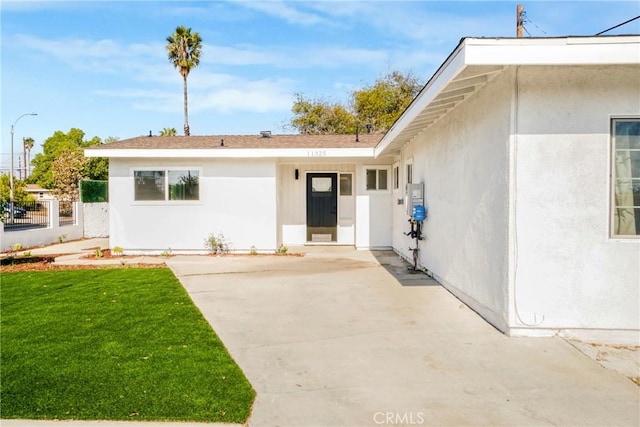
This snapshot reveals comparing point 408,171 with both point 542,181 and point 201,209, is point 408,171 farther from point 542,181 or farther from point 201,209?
point 542,181

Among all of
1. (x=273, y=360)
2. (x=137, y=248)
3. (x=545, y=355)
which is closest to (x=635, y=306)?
(x=545, y=355)

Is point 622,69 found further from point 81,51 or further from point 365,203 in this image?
point 81,51

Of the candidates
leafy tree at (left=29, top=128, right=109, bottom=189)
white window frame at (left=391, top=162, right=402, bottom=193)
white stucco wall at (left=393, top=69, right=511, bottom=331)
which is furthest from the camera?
leafy tree at (left=29, top=128, right=109, bottom=189)

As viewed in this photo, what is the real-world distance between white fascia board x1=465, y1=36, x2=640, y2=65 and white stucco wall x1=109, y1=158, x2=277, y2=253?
807 centimetres

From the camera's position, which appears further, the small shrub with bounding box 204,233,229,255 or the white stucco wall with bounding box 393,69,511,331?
the small shrub with bounding box 204,233,229,255

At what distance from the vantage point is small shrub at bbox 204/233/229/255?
11742 mm

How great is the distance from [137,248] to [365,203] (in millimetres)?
6674

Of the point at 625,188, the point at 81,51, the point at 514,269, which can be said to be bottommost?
the point at 514,269

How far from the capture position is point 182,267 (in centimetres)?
979

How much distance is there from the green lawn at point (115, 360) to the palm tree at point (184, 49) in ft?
76.9

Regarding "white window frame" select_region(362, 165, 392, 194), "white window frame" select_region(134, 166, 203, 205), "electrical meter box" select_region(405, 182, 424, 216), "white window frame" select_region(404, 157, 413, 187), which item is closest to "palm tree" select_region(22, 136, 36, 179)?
"white window frame" select_region(134, 166, 203, 205)

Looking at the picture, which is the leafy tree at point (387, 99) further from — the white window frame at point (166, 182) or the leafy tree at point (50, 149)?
the leafy tree at point (50, 149)

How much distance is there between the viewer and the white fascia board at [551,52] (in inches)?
162

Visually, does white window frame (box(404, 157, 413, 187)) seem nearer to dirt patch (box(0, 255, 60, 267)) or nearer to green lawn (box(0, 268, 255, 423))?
green lawn (box(0, 268, 255, 423))
